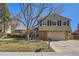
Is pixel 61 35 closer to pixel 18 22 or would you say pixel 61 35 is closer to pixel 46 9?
pixel 46 9

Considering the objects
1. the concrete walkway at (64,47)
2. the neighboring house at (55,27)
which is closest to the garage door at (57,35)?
the neighboring house at (55,27)

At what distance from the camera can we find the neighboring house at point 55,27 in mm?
18297

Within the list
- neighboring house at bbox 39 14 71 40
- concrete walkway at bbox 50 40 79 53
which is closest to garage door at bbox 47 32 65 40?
neighboring house at bbox 39 14 71 40

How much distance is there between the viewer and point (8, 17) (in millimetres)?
16953

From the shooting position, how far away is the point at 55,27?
20.2m

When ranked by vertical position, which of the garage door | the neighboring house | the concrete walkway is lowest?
the concrete walkway

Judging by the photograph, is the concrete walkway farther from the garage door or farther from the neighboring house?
the neighboring house

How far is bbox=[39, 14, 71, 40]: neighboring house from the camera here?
1830 centimetres

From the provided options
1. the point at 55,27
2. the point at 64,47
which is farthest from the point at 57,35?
the point at 64,47

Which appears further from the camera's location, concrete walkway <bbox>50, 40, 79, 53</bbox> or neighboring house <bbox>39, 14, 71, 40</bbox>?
neighboring house <bbox>39, 14, 71, 40</bbox>

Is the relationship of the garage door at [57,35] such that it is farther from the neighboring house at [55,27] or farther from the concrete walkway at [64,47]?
the concrete walkway at [64,47]

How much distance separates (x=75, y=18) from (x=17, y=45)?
4.90 m

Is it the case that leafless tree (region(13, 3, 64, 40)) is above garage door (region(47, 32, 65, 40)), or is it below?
above

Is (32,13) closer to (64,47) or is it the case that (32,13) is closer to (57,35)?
(57,35)
